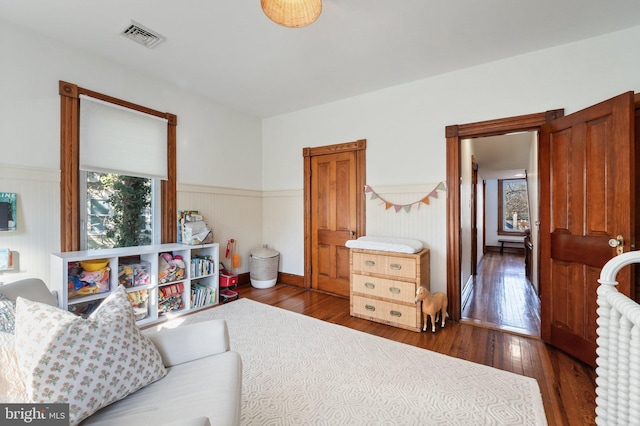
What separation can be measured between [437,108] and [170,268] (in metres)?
3.45

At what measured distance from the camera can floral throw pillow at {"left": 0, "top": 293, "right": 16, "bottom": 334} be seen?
989mm

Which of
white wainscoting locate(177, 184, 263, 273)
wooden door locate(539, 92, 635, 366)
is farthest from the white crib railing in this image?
white wainscoting locate(177, 184, 263, 273)

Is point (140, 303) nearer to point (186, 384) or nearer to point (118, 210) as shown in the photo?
point (118, 210)

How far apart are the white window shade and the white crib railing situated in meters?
3.79

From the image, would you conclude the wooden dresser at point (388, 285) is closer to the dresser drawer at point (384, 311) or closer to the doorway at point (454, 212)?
the dresser drawer at point (384, 311)

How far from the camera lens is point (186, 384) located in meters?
1.15

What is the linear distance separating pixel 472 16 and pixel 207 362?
2.93 metres

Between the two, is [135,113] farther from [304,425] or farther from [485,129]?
[485,129]

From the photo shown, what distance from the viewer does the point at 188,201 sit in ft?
11.3

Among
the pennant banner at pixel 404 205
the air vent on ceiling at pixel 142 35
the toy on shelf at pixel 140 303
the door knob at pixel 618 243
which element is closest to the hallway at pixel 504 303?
the door knob at pixel 618 243

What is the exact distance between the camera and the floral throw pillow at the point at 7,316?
3.25 ft

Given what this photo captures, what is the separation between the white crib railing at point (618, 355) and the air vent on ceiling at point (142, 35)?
3404 mm

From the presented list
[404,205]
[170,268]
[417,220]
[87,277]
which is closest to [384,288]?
[417,220]

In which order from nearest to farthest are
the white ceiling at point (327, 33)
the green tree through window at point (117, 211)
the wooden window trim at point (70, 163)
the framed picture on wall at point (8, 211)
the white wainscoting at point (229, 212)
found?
the white ceiling at point (327, 33) < the framed picture on wall at point (8, 211) < the wooden window trim at point (70, 163) < the green tree through window at point (117, 211) < the white wainscoting at point (229, 212)
